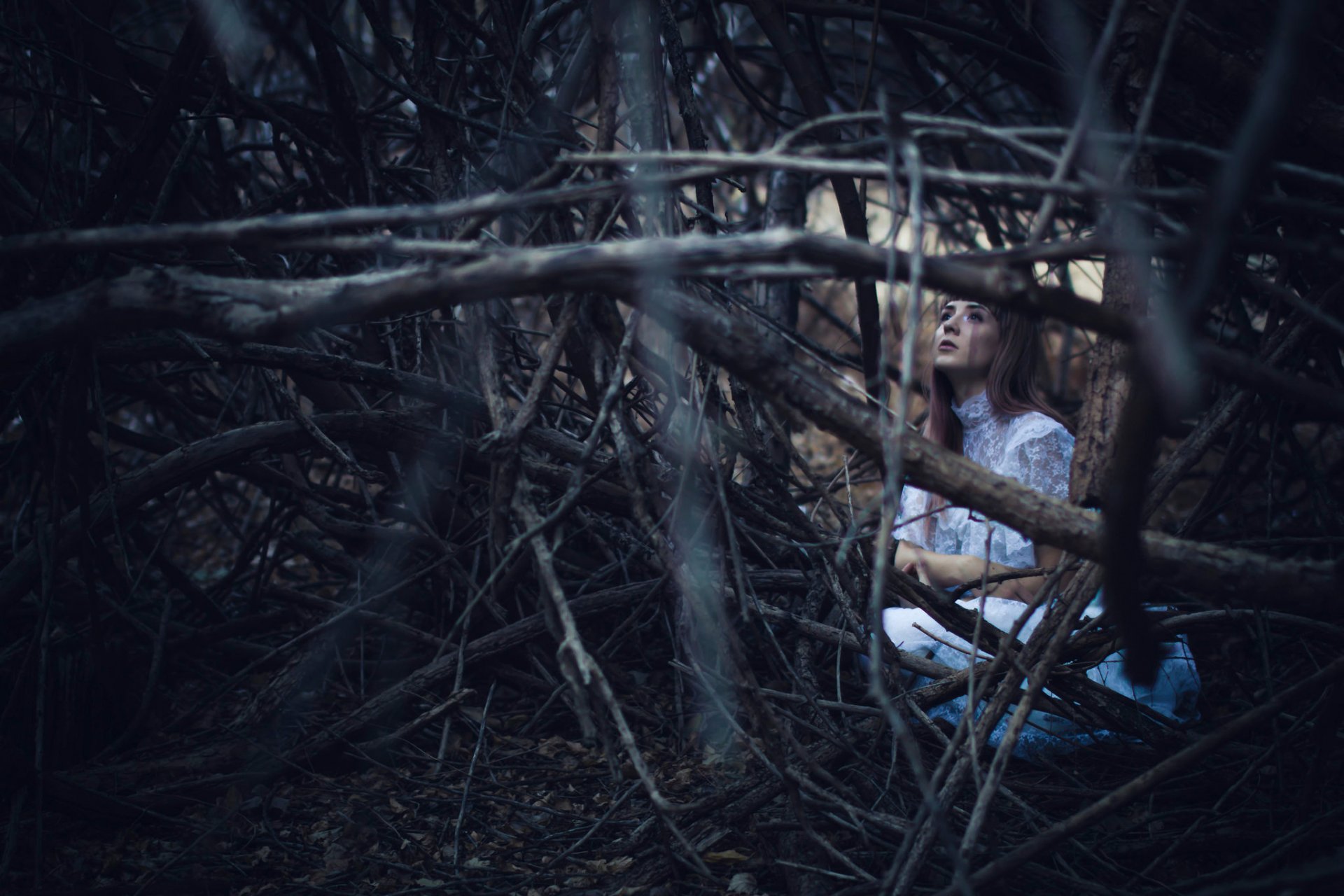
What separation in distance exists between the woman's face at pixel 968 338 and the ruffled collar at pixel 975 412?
0.07 metres

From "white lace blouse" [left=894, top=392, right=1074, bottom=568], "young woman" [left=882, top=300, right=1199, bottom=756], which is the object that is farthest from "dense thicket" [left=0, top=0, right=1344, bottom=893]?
"white lace blouse" [left=894, top=392, right=1074, bottom=568]

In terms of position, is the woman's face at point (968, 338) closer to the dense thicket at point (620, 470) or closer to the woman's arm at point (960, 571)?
the dense thicket at point (620, 470)

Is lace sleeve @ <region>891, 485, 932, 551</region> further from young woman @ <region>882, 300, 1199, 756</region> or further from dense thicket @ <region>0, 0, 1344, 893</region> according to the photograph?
dense thicket @ <region>0, 0, 1344, 893</region>

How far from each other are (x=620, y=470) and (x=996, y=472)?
39.8 inches

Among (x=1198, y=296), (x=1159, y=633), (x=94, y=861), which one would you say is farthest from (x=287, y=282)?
(x=1159, y=633)

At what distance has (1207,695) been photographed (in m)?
2.16

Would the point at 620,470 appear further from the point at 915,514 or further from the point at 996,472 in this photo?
the point at 915,514

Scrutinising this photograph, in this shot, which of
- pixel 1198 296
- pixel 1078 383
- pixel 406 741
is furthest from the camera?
pixel 1078 383

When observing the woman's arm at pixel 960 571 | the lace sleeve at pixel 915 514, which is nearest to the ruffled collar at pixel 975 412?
the lace sleeve at pixel 915 514

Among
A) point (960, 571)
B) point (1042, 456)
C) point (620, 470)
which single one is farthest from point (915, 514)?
point (620, 470)

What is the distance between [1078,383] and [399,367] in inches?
194

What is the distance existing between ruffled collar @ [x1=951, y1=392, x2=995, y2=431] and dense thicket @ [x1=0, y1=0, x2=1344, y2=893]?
0.30m

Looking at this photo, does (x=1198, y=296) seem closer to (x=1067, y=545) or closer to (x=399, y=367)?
(x=1067, y=545)

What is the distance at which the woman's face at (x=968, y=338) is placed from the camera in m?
2.21
